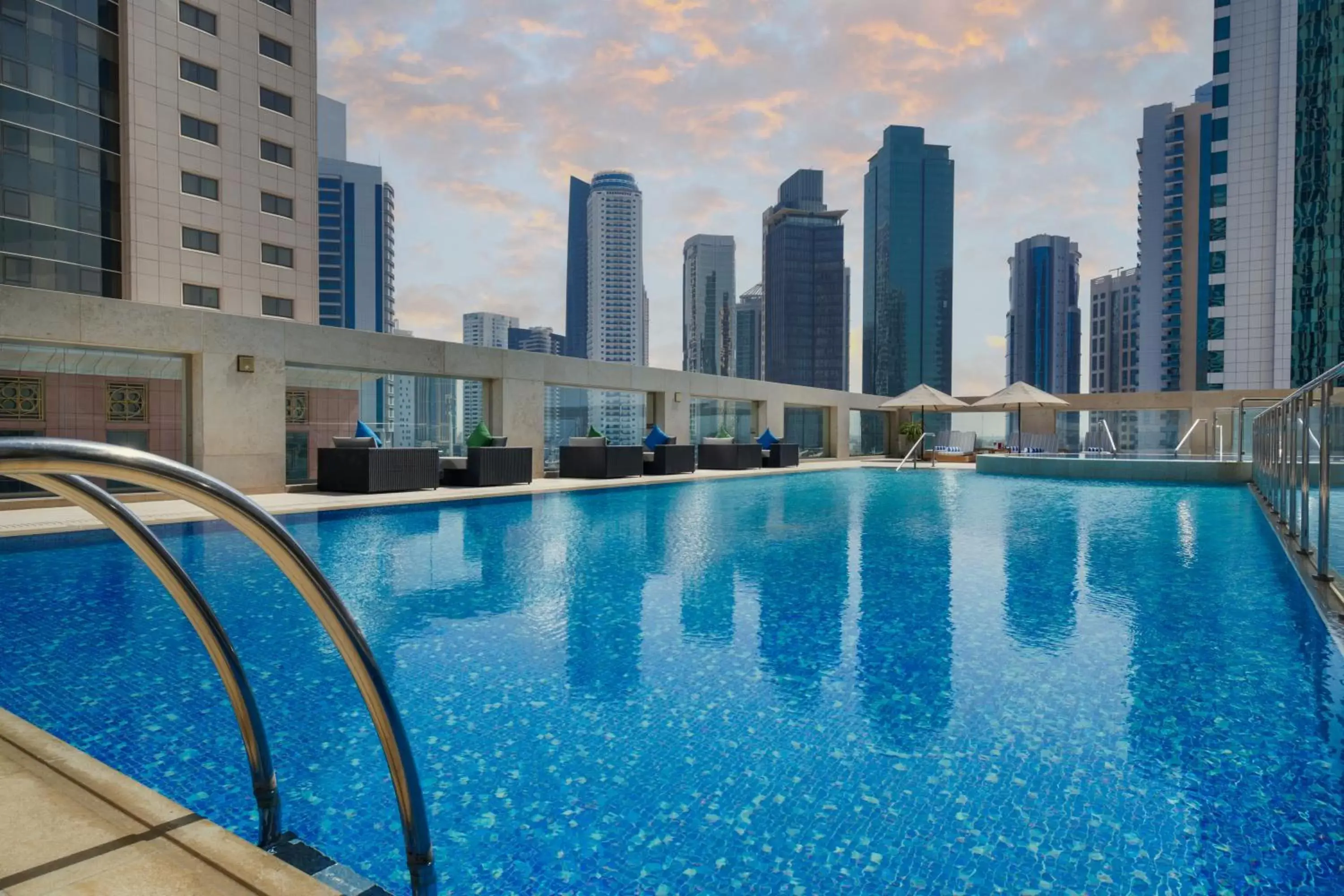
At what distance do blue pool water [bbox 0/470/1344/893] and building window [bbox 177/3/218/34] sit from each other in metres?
25.6

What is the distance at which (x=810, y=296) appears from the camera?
107875 mm

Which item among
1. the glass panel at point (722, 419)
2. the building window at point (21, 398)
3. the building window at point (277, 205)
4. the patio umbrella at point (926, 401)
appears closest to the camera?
the building window at point (21, 398)

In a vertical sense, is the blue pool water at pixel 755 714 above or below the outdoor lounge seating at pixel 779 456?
below

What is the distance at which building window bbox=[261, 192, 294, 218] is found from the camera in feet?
86.8

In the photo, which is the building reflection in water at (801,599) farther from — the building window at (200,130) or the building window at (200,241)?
the building window at (200,130)

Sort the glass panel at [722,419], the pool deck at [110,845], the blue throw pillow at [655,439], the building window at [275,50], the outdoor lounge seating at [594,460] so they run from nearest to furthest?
the pool deck at [110,845], the outdoor lounge seating at [594,460], the blue throw pillow at [655,439], the glass panel at [722,419], the building window at [275,50]

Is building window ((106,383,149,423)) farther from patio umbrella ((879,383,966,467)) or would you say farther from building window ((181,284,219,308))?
patio umbrella ((879,383,966,467))

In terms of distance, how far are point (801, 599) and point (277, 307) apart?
2789cm

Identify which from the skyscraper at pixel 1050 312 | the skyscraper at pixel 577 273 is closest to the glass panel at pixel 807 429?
the skyscraper at pixel 577 273

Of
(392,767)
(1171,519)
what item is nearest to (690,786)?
(392,767)

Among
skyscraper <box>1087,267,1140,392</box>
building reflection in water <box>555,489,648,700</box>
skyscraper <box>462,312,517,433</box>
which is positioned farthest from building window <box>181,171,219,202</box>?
skyscraper <box>462,312,517,433</box>

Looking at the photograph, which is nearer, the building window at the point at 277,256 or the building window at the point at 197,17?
the building window at the point at 197,17

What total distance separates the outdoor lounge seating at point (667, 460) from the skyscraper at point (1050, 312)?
136854 mm

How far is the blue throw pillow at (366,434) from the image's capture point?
1173 cm
